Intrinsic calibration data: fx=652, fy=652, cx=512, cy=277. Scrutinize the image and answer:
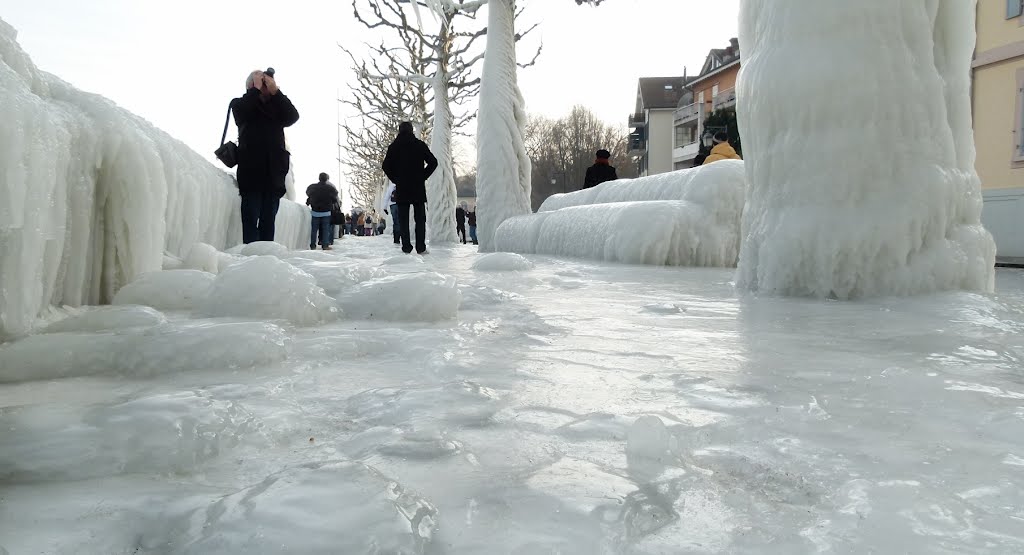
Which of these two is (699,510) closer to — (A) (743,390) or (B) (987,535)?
(B) (987,535)

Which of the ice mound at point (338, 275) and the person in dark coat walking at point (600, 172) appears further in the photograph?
the person in dark coat walking at point (600, 172)

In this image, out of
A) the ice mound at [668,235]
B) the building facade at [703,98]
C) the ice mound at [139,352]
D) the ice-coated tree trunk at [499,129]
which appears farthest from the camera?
the building facade at [703,98]

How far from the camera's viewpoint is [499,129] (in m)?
9.70

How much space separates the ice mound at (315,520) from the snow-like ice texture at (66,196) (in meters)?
1.17

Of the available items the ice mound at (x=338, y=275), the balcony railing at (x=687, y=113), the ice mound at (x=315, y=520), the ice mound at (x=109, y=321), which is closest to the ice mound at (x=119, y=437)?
the ice mound at (x=315, y=520)

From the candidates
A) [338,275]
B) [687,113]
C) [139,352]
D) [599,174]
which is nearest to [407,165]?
[599,174]

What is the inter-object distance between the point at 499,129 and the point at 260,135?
15.2ft

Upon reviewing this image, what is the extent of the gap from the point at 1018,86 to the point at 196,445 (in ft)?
47.0

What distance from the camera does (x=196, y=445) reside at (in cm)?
103

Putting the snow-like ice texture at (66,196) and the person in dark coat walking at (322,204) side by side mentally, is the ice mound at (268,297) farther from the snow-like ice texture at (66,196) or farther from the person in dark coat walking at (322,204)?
the person in dark coat walking at (322,204)

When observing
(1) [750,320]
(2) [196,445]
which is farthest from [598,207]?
(2) [196,445]

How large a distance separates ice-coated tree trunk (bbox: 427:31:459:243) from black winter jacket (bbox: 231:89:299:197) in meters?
7.50

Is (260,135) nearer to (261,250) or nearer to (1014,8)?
(261,250)

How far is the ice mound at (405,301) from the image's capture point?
240cm
